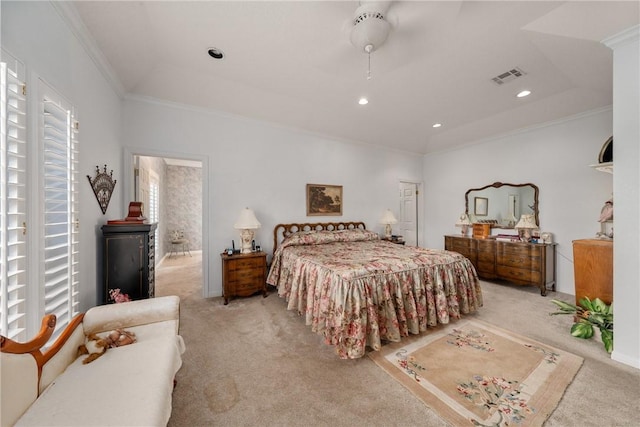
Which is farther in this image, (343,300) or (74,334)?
(343,300)

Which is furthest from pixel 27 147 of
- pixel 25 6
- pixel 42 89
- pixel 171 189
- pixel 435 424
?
pixel 171 189

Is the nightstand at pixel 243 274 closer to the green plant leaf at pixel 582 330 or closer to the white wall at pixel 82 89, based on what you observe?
the white wall at pixel 82 89

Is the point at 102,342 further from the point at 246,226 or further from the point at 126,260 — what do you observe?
the point at 246,226

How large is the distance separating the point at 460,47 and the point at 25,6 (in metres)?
3.35

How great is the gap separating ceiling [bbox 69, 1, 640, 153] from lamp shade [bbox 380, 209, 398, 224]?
1.93m

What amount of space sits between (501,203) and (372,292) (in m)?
3.93

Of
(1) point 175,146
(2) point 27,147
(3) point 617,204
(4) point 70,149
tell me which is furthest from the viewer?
(1) point 175,146

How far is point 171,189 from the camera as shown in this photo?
23.1ft

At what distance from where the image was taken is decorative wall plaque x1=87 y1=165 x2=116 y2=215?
228 cm

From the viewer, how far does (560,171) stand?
3.93 meters

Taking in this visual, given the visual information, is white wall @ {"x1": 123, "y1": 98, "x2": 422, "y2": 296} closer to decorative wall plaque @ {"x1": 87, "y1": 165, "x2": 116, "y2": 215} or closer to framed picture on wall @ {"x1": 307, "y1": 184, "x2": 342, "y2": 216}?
framed picture on wall @ {"x1": 307, "y1": 184, "x2": 342, "y2": 216}

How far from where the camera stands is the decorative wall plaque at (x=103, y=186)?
2.28 metres

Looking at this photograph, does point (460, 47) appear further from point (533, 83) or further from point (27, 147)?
point (27, 147)

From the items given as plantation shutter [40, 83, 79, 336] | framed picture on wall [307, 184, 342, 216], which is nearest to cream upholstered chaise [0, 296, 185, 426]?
plantation shutter [40, 83, 79, 336]
